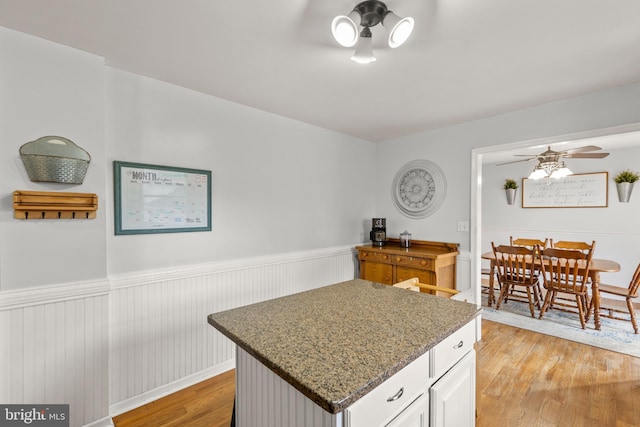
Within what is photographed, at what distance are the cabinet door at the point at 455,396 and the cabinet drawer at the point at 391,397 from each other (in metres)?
0.12

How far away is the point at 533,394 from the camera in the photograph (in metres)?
2.15

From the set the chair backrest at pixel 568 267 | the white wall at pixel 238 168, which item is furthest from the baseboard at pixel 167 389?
the chair backrest at pixel 568 267

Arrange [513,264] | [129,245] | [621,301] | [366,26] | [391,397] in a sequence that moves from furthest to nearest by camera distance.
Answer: [621,301], [513,264], [129,245], [366,26], [391,397]

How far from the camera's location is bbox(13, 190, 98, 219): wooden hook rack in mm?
1546

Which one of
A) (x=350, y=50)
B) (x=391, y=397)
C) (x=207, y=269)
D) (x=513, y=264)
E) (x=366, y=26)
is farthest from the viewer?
(x=513, y=264)

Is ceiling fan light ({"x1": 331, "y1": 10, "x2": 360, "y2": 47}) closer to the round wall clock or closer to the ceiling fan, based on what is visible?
the round wall clock

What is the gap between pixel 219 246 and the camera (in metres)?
2.48

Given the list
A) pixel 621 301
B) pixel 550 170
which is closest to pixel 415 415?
pixel 550 170

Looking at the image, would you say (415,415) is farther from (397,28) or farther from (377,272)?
(377,272)

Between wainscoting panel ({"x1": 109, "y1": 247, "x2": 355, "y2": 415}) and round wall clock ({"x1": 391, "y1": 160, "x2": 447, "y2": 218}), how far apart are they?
6.00 ft

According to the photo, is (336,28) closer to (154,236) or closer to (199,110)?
(199,110)

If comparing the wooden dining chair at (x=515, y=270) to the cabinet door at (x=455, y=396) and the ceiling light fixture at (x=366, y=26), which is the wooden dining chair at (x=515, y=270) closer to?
the cabinet door at (x=455, y=396)

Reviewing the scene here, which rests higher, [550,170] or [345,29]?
[345,29]

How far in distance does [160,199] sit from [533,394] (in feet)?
10.3
